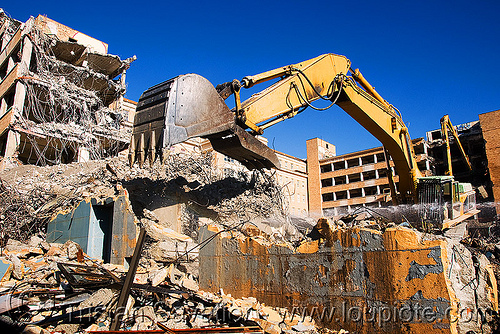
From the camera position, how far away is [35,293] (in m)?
6.55

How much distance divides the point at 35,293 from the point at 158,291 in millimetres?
2273

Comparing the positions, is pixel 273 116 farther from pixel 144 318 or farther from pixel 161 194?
pixel 161 194

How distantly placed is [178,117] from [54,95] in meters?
22.5

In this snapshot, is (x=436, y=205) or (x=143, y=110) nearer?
(x=143, y=110)

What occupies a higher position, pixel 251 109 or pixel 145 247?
pixel 251 109

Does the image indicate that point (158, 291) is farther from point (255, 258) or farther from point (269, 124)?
point (269, 124)

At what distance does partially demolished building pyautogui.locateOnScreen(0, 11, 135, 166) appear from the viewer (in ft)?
73.8

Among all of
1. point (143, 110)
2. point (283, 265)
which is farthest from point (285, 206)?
point (143, 110)

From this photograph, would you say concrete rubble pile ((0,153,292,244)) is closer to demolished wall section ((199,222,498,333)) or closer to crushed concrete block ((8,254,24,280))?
crushed concrete block ((8,254,24,280))

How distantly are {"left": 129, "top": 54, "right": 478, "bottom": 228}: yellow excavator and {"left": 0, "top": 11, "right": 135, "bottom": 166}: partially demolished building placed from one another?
17198 millimetres

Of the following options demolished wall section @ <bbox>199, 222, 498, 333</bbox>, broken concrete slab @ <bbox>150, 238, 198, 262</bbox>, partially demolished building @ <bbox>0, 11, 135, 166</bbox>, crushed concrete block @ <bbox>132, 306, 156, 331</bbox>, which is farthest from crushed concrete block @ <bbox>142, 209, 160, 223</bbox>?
partially demolished building @ <bbox>0, 11, 135, 166</bbox>

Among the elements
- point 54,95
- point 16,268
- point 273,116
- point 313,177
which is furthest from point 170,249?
point 313,177

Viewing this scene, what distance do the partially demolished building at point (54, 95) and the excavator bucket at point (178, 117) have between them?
674 inches

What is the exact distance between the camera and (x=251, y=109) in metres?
6.81
